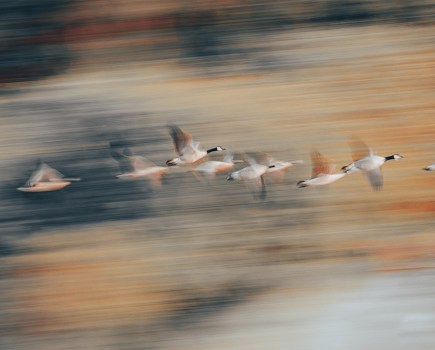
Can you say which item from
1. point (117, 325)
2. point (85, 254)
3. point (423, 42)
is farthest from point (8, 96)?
point (423, 42)

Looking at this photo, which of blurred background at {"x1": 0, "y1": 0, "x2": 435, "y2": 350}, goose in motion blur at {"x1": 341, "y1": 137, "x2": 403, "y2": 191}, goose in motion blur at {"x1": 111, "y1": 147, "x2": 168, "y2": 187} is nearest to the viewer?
blurred background at {"x1": 0, "y1": 0, "x2": 435, "y2": 350}

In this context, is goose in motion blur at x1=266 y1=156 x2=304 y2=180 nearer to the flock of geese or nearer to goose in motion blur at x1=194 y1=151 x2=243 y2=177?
the flock of geese

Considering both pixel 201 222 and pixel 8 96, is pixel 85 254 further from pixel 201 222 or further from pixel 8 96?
pixel 8 96

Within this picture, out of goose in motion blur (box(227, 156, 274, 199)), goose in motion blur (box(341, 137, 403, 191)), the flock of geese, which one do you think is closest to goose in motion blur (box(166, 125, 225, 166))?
the flock of geese

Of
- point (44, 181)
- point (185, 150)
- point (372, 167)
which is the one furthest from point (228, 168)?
point (44, 181)

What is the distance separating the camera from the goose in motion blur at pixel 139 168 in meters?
4.32

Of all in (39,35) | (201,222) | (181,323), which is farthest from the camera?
(39,35)

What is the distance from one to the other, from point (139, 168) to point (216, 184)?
1.06 feet

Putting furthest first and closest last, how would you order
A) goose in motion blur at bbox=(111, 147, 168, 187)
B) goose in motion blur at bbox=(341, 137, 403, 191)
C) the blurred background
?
goose in motion blur at bbox=(111, 147, 168, 187), goose in motion blur at bbox=(341, 137, 403, 191), the blurred background

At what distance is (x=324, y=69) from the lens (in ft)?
15.3

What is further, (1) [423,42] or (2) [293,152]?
(1) [423,42]

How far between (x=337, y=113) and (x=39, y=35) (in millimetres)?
1334

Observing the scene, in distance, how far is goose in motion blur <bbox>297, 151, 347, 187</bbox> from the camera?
4.19m

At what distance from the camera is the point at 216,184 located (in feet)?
13.9
